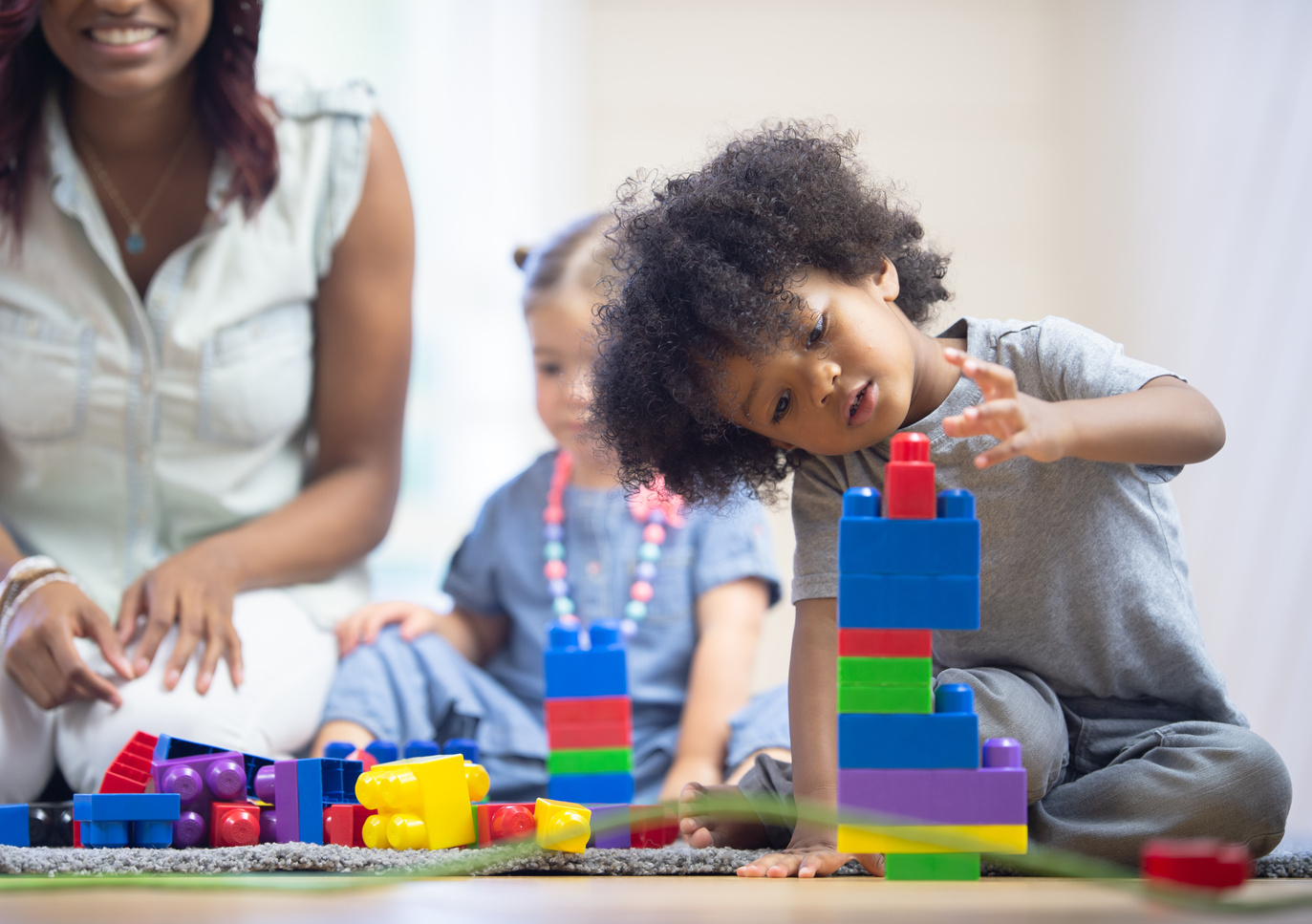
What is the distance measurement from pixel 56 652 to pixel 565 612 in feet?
1.92

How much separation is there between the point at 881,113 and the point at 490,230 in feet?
2.76

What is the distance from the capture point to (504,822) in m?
0.85

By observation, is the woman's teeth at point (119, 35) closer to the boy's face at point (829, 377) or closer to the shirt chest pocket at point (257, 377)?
the shirt chest pocket at point (257, 377)

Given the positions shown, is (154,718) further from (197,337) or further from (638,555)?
(638,555)

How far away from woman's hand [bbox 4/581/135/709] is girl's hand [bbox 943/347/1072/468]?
877mm

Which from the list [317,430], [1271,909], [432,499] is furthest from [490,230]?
[1271,909]

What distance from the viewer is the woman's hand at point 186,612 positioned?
1.16 metres

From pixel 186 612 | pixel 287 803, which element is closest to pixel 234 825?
pixel 287 803

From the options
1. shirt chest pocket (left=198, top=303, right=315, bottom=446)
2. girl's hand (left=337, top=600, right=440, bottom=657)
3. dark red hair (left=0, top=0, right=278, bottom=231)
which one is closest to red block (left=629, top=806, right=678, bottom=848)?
girl's hand (left=337, top=600, right=440, bottom=657)

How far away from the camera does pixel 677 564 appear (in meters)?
1.47

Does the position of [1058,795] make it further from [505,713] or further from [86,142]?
[86,142]

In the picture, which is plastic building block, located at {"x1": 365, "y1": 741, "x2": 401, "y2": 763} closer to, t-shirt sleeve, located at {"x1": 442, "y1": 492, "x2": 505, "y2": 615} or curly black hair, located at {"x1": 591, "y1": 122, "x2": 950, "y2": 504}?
curly black hair, located at {"x1": 591, "y1": 122, "x2": 950, "y2": 504}

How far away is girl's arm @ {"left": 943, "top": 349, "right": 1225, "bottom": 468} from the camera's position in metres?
0.66

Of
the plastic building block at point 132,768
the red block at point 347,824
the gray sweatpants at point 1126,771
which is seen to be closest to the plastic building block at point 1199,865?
the gray sweatpants at point 1126,771
